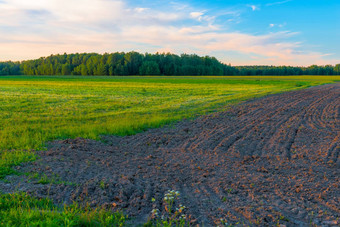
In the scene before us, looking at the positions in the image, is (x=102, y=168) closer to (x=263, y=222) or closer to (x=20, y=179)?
(x=20, y=179)

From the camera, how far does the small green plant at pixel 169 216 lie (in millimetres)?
4118

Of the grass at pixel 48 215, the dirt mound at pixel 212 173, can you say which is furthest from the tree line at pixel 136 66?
the grass at pixel 48 215

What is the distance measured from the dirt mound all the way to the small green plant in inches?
6.6

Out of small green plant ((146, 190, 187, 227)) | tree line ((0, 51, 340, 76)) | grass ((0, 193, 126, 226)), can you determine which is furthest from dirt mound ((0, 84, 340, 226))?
tree line ((0, 51, 340, 76))

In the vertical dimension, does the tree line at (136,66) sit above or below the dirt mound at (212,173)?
above

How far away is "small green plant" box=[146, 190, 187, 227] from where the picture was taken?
13.5ft

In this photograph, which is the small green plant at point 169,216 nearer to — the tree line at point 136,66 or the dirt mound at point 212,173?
the dirt mound at point 212,173

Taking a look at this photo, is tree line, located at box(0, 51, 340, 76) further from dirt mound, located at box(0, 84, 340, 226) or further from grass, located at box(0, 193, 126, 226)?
grass, located at box(0, 193, 126, 226)

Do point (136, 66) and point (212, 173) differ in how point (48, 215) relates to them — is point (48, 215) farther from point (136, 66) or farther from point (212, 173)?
point (136, 66)

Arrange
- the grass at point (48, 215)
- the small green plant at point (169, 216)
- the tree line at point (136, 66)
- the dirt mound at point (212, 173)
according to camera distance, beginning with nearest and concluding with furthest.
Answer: the grass at point (48, 215)
the small green plant at point (169, 216)
the dirt mound at point (212, 173)
the tree line at point (136, 66)

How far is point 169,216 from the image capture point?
4340mm

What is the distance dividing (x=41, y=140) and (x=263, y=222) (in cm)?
754

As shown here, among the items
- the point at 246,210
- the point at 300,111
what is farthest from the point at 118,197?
the point at 300,111

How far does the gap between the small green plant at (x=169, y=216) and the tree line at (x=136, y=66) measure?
10328cm
